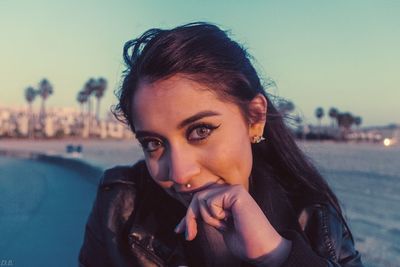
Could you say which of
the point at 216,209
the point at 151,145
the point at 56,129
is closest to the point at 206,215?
the point at 216,209

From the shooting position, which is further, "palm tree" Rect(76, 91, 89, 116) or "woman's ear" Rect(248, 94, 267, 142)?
"palm tree" Rect(76, 91, 89, 116)

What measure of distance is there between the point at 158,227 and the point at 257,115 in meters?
0.55

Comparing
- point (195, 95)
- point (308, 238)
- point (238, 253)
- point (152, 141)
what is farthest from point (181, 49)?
point (308, 238)

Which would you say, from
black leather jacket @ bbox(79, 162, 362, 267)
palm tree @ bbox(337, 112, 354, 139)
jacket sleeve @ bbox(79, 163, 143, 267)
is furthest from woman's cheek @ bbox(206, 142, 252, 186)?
palm tree @ bbox(337, 112, 354, 139)

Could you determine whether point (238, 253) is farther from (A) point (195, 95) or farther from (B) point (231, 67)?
(B) point (231, 67)

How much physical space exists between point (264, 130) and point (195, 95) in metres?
0.58

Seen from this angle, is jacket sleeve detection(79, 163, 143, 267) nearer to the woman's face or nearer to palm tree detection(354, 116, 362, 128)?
the woman's face

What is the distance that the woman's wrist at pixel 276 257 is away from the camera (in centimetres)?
152

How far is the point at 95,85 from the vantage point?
8500 centimetres

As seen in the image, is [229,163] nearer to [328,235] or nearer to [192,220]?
[192,220]

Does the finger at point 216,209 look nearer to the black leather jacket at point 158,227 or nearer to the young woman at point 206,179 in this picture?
the young woman at point 206,179

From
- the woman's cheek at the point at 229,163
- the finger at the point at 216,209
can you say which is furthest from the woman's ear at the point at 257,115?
the finger at the point at 216,209

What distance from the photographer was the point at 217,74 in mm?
1777

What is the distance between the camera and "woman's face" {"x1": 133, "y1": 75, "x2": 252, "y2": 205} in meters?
1.61
